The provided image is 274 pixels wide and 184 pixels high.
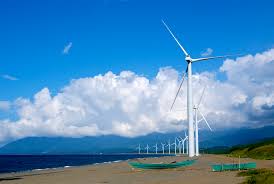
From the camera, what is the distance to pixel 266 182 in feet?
107

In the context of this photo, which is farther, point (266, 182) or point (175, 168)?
point (175, 168)

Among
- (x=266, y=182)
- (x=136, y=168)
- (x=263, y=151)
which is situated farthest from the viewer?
(x=263, y=151)

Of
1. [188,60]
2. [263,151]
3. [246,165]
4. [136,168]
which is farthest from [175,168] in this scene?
[263,151]

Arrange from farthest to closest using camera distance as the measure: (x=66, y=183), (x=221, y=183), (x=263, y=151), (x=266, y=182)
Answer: (x=263, y=151)
(x=66, y=183)
(x=221, y=183)
(x=266, y=182)

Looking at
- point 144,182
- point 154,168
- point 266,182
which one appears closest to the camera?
point 266,182

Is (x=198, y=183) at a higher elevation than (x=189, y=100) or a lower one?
lower

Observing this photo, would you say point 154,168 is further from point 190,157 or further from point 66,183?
point 66,183

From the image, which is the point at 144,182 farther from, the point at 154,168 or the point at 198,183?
the point at 154,168

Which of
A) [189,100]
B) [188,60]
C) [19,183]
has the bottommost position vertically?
[19,183]

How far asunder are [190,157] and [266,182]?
4502 cm

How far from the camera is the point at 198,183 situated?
139ft

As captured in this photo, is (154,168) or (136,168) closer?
(154,168)

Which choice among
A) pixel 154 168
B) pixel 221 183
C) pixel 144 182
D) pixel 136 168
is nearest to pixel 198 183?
pixel 221 183

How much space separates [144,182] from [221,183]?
397 inches
